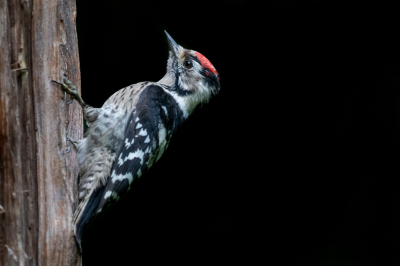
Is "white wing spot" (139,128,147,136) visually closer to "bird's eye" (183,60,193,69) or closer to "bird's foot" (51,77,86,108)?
"bird's foot" (51,77,86,108)

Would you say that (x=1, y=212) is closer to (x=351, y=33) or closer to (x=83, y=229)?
(x=83, y=229)

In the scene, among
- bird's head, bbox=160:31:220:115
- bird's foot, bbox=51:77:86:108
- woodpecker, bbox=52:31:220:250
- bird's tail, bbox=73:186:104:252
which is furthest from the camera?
bird's head, bbox=160:31:220:115

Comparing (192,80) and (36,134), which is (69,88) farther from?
(192,80)

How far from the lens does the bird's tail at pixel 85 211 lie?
179 centimetres

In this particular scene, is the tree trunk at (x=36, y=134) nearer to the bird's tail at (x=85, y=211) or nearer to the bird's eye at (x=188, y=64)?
the bird's tail at (x=85, y=211)

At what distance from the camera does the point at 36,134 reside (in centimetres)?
170

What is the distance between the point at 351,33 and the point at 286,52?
19.6 inches

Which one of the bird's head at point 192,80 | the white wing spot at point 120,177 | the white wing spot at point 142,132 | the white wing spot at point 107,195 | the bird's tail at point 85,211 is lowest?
the bird's tail at point 85,211

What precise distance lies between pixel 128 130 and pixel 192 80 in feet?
2.02

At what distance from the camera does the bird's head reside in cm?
261

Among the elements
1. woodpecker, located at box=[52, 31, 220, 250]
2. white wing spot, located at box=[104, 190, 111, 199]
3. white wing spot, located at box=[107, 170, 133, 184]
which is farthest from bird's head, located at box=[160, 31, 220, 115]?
white wing spot, located at box=[104, 190, 111, 199]

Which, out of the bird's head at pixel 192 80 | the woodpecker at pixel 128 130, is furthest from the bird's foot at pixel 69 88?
the bird's head at pixel 192 80

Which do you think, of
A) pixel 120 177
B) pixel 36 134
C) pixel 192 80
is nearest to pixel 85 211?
pixel 120 177

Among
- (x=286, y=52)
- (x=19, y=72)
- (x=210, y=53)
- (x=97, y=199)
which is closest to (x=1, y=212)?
(x=19, y=72)
